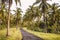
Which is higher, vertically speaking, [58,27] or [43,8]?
[43,8]

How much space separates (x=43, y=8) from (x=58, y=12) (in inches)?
553

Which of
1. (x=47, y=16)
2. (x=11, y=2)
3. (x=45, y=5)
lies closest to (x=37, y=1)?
(x=45, y=5)

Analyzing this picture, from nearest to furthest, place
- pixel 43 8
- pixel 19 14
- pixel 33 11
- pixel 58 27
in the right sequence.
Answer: pixel 43 8
pixel 58 27
pixel 33 11
pixel 19 14

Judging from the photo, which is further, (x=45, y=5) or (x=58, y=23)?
(x=58, y=23)

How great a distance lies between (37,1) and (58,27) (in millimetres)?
14526

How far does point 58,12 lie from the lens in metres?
59.6

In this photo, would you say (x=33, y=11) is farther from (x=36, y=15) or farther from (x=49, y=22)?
(x=49, y=22)

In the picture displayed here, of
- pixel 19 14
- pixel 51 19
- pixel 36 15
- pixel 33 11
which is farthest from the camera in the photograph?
pixel 19 14

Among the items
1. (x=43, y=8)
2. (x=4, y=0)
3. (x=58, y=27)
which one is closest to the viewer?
(x=4, y=0)

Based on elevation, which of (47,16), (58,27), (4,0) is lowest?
(58,27)

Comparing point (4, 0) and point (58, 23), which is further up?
point (4, 0)

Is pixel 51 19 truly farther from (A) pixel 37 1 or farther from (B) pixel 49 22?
(A) pixel 37 1

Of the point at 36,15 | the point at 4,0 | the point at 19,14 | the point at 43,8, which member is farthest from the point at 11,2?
the point at 19,14

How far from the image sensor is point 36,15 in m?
67.7
